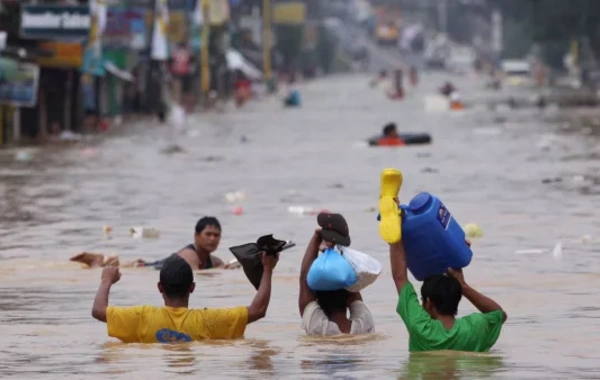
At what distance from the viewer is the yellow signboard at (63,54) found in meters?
47.9

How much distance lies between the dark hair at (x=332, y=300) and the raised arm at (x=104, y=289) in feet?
4.32

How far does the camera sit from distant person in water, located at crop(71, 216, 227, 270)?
1570cm

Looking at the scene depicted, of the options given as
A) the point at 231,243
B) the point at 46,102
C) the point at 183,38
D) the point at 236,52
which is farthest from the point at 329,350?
the point at 236,52

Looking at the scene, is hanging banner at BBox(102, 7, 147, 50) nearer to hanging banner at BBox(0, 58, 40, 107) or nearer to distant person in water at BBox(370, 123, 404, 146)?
hanging banner at BBox(0, 58, 40, 107)

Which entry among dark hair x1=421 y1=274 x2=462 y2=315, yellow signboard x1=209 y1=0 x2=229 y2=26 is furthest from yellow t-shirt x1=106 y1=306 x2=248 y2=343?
yellow signboard x1=209 y1=0 x2=229 y2=26

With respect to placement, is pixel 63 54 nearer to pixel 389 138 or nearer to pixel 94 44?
pixel 94 44

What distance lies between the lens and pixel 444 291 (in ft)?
36.8

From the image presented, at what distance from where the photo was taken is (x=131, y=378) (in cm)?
1098

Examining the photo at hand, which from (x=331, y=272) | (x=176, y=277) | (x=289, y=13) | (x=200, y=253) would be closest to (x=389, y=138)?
(x=200, y=253)

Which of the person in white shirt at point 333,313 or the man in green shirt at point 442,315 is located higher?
the man in green shirt at point 442,315

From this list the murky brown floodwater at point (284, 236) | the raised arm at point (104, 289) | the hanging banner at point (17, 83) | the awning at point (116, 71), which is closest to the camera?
the murky brown floodwater at point (284, 236)

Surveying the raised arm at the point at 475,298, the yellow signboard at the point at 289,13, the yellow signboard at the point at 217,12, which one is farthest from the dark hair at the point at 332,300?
the yellow signboard at the point at 289,13

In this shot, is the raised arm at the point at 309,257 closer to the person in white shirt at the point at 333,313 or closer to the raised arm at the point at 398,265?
the person in white shirt at the point at 333,313

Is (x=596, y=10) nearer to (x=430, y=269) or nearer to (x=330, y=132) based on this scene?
(x=330, y=132)
